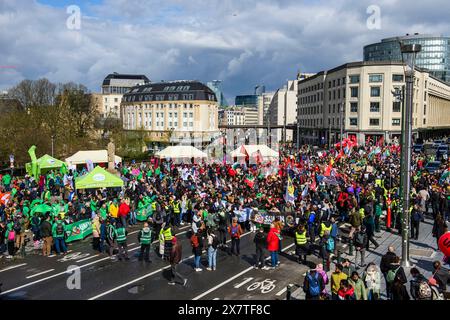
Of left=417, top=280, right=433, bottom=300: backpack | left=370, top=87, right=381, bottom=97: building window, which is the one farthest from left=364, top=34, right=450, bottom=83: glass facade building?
left=417, top=280, right=433, bottom=300: backpack

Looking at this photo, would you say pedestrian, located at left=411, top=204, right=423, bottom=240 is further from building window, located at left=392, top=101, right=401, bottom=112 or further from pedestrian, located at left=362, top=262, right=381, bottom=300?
building window, located at left=392, top=101, right=401, bottom=112

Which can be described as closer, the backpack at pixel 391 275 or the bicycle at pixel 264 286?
the backpack at pixel 391 275

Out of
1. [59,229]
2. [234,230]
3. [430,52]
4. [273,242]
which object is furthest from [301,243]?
[430,52]

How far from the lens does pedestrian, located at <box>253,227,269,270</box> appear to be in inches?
585

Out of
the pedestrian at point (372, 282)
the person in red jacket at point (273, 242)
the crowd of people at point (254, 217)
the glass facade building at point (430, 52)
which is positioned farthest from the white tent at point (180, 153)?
the glass facade building at point (430, 52)

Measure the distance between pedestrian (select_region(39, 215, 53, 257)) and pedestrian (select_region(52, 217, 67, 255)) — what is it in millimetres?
172

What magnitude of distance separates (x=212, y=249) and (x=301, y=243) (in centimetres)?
315

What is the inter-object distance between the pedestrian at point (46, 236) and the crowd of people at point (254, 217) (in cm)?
4

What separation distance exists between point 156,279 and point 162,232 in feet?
6.55

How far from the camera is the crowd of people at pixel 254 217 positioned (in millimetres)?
14180

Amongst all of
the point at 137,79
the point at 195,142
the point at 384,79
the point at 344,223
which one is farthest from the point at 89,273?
the point at 137,79

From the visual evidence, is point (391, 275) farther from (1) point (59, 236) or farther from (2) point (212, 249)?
(1) point (59, 236)

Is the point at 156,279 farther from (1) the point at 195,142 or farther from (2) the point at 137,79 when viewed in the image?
(2) the point at 137,79

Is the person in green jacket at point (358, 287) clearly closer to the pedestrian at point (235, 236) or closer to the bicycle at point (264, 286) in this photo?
the bicycle at point (264, 286)
